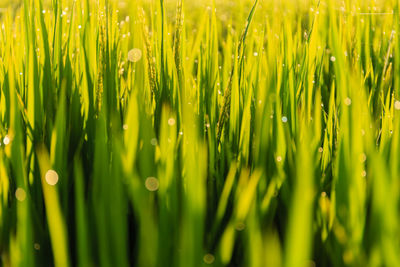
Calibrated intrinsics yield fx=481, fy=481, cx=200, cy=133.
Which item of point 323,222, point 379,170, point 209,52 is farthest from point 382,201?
point 209,52

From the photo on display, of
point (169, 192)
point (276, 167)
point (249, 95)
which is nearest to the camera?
point (169, 192)

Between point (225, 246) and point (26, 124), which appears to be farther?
point (26, 124)

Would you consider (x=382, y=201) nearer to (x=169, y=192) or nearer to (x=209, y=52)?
(x=169, y=192)

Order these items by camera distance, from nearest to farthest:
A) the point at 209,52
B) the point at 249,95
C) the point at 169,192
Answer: the point at 169,192 < the point at 249,95 < the point at 209,52

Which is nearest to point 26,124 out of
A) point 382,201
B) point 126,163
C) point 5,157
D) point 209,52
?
point 5,157

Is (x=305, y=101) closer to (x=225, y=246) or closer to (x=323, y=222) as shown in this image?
(x=323, y=222)

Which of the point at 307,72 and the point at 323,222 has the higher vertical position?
the point at 307,72

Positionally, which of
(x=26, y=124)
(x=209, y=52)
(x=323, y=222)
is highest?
(x=209, y=52)
